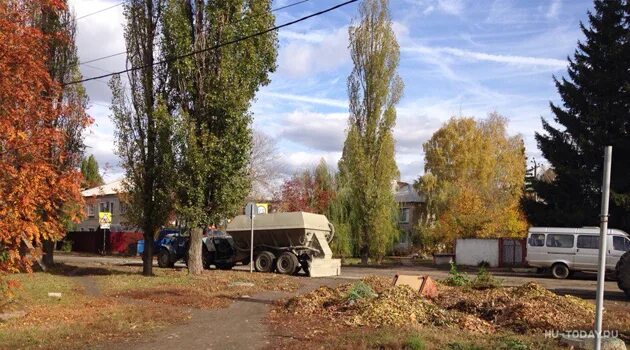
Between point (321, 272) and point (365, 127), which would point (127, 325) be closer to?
point (321, 272)

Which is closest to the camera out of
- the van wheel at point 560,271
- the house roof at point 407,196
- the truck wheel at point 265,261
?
the truck wheel at point 265,261

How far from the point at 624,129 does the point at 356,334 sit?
27.4 meters

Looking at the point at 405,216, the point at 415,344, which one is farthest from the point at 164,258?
the point at 405,216

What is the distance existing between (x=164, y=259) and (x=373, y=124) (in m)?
15.5

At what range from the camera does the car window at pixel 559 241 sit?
27422 millimetres

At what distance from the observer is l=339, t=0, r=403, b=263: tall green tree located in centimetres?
3775

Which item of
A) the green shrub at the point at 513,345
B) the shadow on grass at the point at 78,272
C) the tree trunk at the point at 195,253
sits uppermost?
the green shrub at the point at 513,345

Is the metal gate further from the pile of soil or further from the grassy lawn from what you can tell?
the pile of soil

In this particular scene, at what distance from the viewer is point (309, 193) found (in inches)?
2112

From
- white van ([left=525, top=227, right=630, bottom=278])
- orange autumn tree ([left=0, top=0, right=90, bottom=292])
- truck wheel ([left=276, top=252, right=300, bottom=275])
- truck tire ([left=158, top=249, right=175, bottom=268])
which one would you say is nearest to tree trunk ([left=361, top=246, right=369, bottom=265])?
white van ([left=525, top=227, right=630, bottom=278])

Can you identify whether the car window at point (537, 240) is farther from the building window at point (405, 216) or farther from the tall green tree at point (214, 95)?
the building window at point (405, 216)

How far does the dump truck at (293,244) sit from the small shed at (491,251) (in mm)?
12698

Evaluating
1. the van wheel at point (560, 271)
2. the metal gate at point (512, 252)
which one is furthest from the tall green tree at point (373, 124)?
the van wheel at point (560, 271)

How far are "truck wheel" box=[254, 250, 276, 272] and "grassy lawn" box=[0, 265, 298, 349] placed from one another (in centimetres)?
333
